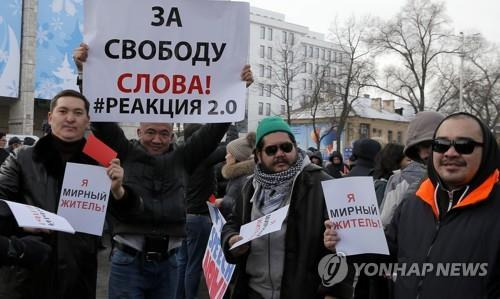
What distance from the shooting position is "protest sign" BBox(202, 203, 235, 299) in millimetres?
3682

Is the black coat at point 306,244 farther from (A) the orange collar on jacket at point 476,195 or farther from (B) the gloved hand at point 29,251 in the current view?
(B) the gloved hand at point 29,251

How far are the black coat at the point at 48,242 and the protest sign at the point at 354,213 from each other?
145cm

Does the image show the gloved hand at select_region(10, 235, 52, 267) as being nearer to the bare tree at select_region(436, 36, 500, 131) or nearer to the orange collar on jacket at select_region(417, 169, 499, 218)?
the orange collar on jacket at select_region(417, 169, 499, 218)

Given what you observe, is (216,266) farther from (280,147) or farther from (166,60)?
(166,60)

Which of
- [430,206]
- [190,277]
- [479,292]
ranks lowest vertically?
[190,277]

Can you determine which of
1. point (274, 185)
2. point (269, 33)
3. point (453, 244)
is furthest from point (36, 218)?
point (269, 33)

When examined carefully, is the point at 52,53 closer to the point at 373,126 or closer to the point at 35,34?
the point at 35,34

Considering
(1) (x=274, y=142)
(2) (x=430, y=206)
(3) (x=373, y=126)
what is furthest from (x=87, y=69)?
(3) (x=373, y=126)

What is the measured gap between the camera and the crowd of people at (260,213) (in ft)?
8.48

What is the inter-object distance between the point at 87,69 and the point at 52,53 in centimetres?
3369

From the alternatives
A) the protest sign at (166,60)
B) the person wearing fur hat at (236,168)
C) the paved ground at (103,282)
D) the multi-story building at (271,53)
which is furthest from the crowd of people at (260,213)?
the multi-story building at (271,53)

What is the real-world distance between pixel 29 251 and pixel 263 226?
1.17m

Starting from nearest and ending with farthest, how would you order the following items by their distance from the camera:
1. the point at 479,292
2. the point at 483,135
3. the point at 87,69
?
1. the point at 479,292
2. the point at 483,135
3. the point at 87,69

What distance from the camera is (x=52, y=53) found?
35094 mm
